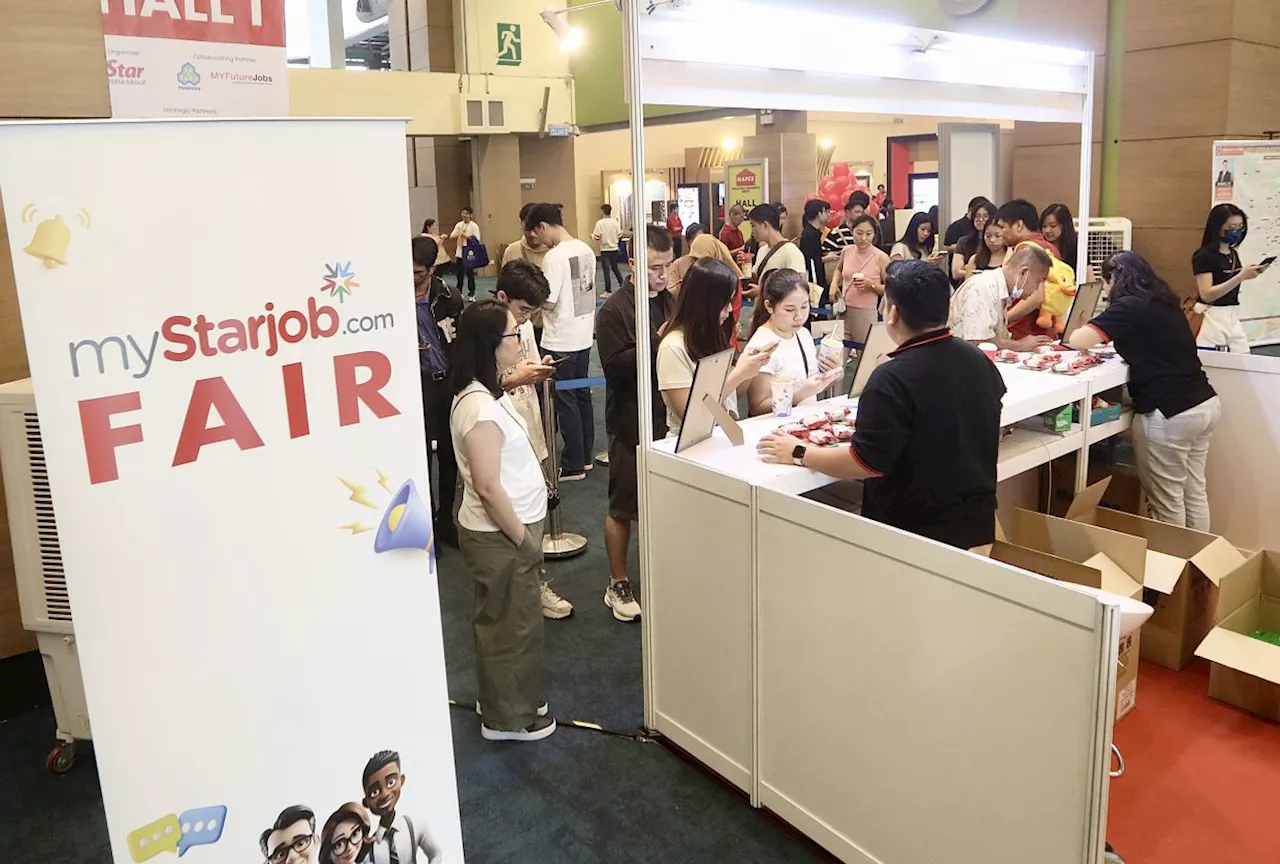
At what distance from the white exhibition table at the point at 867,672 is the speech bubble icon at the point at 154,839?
1440 mm

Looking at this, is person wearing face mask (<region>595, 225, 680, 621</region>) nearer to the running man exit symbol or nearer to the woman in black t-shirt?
the woman in black t-shirt

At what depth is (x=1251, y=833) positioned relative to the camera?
258 cm

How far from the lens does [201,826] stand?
1.59m

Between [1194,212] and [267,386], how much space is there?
6893mm

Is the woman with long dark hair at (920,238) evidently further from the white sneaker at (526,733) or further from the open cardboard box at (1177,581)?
the white sneaker at (526,733)

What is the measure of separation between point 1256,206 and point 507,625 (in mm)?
6518

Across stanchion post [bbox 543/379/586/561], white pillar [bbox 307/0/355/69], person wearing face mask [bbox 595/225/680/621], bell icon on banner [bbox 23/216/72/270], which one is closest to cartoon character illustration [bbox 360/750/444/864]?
bell icon on banner [bbox 23/216/72/270]

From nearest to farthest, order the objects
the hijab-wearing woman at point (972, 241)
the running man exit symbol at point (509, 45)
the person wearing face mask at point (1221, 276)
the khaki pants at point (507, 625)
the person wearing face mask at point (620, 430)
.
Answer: the khaki pants at point (507, 625), the person wearing face mask at point (620, 430), the person wearing face mask at point (1221, 276), the hijab-wearing woman at point (972, 241), the running man exit symbol at point (509, 45)

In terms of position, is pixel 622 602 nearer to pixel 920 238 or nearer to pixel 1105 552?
pixel 1105 552

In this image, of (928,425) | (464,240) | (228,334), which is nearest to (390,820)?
(228,334)

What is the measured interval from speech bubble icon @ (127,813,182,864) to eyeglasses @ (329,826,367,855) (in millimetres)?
285

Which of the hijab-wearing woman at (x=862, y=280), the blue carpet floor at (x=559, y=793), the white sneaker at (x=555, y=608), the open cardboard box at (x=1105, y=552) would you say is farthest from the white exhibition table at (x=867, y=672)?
the hijab-wearing woman at (x=862, y=280)

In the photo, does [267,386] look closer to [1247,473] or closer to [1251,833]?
[1251,833]

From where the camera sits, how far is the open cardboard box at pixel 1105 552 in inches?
122
